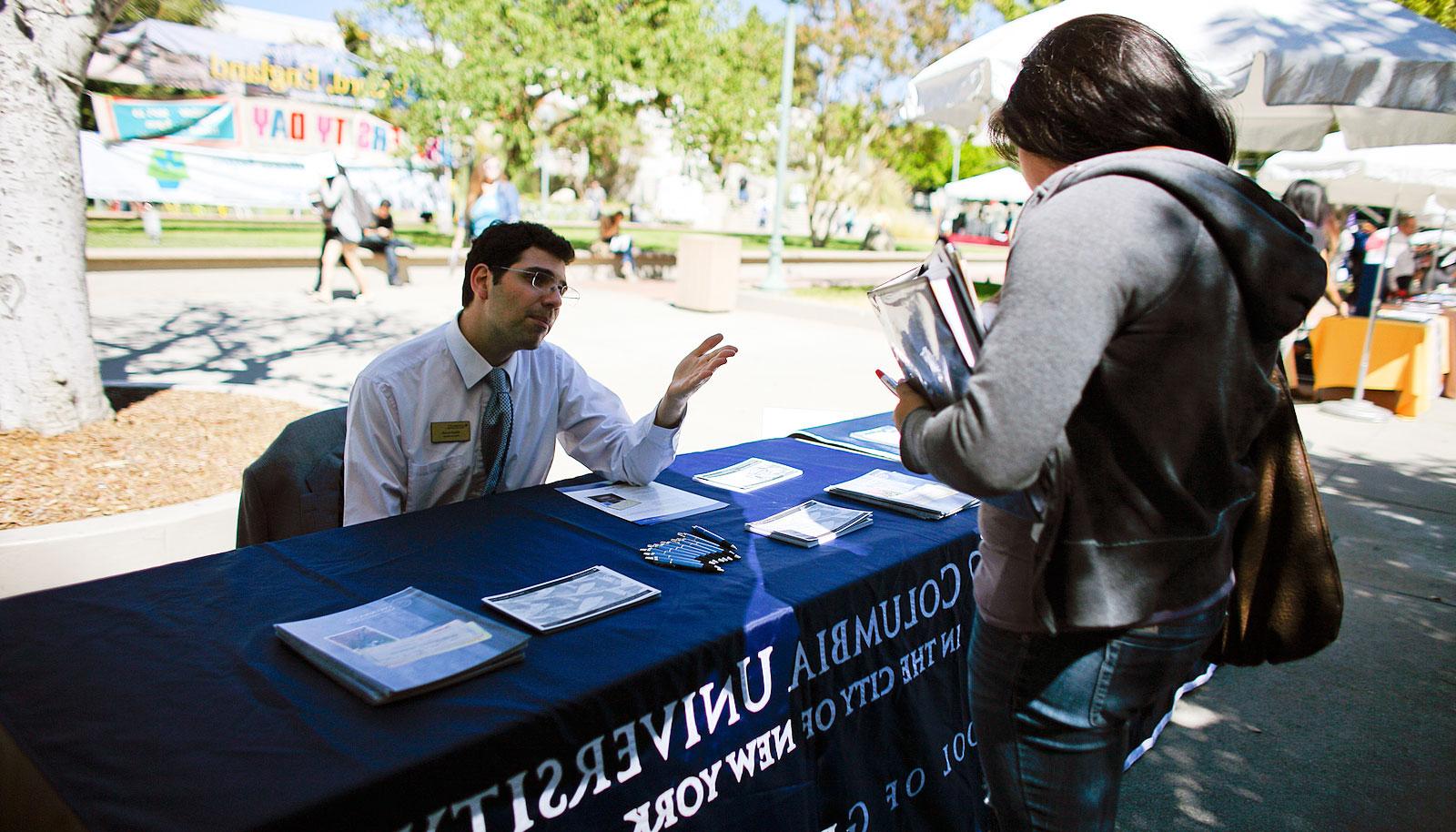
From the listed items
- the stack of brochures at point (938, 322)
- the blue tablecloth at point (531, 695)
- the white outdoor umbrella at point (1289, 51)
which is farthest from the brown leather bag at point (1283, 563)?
the white outdoor umbrella at point (1289, 51)

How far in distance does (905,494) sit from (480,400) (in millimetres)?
1330

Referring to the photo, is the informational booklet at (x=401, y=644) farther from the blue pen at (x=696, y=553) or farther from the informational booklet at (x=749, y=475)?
the informational booklet at (x=749, y=475)

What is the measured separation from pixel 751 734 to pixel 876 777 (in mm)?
512

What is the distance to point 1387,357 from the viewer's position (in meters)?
8.76

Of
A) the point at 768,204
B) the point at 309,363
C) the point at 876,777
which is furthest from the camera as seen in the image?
the point at 768,204

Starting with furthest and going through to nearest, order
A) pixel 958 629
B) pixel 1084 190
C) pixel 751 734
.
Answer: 1. pixel 958 629
2. pixel 751 734
3. pixel 1084 190

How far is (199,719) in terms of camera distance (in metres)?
1.44

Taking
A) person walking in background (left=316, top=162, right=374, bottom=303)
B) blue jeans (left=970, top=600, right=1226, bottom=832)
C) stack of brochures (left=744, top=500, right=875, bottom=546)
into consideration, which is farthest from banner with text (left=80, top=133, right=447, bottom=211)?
blue jeans (left=970, top=600, right=1226, bottom=832)

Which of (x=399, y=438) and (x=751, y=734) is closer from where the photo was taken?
(x=751, y=734)

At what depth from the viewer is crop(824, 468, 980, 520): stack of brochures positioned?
2.69 meters

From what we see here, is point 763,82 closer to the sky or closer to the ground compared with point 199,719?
closer to the sky

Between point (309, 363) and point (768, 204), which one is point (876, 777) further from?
point (768, 204)

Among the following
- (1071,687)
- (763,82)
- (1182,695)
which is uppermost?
(763,82)

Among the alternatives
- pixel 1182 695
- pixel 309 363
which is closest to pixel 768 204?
pixel 309 363
